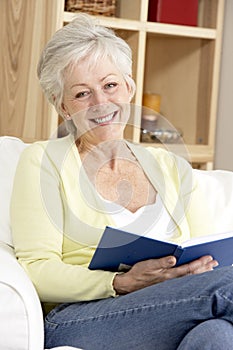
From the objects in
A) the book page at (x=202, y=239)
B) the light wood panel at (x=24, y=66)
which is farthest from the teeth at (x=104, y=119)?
the light wood panel at (x=24, y=66)

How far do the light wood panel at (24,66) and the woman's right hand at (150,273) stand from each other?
1.09m

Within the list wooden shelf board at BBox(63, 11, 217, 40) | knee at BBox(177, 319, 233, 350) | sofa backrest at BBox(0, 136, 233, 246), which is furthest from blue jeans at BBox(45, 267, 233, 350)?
wooden shelf board at BBox(63, 11, 217, 40)

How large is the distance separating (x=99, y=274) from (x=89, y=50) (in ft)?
1.82

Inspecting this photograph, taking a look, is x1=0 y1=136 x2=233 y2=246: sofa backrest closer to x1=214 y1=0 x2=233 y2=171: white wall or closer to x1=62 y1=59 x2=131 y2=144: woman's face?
x1=62 y1=59 x2=131 y2=144: woman's face

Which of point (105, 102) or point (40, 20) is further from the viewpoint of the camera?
point (40, 20)

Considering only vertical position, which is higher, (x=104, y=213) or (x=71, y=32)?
(x=71, y=32)

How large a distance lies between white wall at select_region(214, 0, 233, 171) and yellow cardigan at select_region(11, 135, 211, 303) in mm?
1087

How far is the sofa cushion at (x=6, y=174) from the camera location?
196 cm

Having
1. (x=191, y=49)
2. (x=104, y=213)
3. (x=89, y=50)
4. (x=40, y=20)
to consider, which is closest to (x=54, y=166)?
(x=104, y=213)

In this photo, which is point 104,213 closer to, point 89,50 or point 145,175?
point 145,175

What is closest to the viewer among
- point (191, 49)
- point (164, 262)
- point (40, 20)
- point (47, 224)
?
point (164, 262)

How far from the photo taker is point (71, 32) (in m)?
1.95

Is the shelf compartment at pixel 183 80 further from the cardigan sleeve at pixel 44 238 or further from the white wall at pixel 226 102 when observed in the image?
the cardigan sleeve at pixel 44 238

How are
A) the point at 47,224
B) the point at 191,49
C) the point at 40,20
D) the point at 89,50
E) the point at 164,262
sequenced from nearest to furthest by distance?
1. the point at 164,262
2. the point at 47,224
3. the point at 89,50
4. the point at 40,20
5. the point at 191,49
